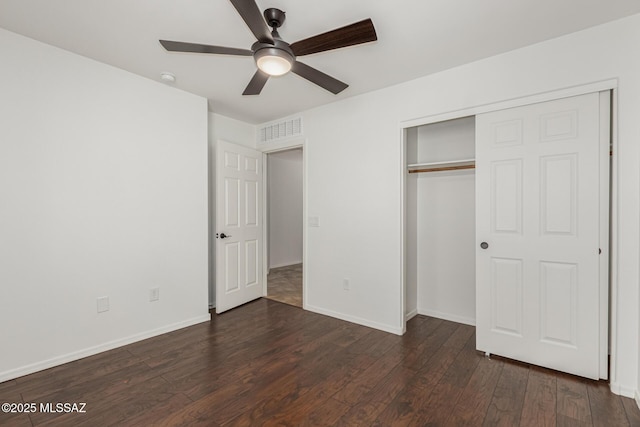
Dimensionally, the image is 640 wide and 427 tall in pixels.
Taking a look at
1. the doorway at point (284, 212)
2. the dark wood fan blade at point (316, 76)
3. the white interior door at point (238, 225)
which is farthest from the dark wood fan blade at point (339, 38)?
the doorway at point (284, 212)

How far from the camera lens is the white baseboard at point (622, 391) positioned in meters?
1.97

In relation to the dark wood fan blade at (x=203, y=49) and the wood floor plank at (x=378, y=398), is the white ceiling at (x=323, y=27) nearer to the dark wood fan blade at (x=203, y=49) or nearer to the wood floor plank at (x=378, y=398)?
the dark wood fan blade at (x=203, y=49)

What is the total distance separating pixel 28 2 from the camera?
1897 mm

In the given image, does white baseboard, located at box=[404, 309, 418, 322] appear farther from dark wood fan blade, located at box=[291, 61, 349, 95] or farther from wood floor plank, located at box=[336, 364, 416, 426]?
dark wood fan blade, located at box=[291, 61, 349, 95]

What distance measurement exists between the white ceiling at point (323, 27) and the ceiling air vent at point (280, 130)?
1031mm

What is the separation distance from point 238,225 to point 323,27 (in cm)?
259

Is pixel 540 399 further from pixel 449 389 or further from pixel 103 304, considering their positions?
pixel 103 304

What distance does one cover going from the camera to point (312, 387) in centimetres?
214

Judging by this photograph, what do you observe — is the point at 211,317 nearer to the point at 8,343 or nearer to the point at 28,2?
the point at 8,343

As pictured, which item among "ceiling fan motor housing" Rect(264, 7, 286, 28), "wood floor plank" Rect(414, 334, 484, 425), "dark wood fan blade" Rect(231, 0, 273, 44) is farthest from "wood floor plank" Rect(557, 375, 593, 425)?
"ceiling fan motor housing" Rect(264, 7, 286, 28)

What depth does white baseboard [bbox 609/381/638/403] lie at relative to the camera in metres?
1.97

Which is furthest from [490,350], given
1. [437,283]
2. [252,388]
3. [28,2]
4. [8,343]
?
[28,2]

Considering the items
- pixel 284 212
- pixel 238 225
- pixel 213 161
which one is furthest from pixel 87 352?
pixel 284 212

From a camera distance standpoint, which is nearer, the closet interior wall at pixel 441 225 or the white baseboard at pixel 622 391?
the white baseboard at pixel 622 391
